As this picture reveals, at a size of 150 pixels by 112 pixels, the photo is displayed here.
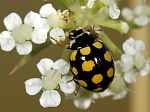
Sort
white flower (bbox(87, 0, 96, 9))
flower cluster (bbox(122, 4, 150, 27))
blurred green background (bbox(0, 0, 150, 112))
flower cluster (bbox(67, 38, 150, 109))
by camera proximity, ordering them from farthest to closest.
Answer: blurred green background (bbox(0, 0, 150, 112)) < flower cluster (bbox(122, 4, 150, 27)) < flower cluster (bbox(67, 38, 150, 109)) < white flower (bbox(87, 0, 96, 9))

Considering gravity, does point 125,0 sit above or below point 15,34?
below

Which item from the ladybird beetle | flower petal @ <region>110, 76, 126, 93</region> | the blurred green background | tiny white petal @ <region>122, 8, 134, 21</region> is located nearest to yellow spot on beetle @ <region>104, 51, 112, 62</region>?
the ladybird beetle

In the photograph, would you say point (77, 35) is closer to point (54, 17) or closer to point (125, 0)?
point (54, 17)

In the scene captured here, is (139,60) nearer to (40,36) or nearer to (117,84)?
(117,84)

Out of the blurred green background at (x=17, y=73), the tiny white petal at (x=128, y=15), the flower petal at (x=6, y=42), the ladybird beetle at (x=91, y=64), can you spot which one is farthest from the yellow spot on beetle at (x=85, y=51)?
the blurred green background at (x=17, y=73)

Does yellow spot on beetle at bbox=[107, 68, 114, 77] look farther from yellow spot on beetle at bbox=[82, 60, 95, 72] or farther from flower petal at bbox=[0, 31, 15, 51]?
flower petal at bbox=[0, 31, 15, 51]

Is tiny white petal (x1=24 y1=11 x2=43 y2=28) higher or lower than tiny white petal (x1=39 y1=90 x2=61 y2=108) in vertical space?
higher

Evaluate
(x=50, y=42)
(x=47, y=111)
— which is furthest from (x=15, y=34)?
(x=47, y=111)

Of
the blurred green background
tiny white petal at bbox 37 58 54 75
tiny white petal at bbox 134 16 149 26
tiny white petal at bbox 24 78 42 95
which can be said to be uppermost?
tiny white petal at bbox 37 58 54 75
